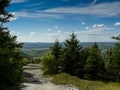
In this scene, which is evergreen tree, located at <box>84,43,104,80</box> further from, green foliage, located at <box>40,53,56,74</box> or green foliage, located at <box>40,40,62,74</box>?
green foliage, located at <box>40,53,56,74</box>

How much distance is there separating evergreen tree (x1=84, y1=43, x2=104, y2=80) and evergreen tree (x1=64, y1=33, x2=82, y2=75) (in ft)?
9.13

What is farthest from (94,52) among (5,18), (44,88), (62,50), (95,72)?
(5,18)

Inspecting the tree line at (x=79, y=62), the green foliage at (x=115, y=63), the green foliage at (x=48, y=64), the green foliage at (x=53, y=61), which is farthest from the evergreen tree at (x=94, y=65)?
the green foliage at (x=48, y=64)

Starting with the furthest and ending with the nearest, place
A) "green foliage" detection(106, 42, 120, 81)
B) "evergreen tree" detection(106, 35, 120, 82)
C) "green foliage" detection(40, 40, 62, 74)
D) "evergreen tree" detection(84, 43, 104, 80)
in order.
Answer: "green foliage" detection(40, 40, 62, 74), "evergreen tree" detection(84, 43, 104, 80), "green foliage" detection(106, 42, 120, 81), "evergreen tree" detection(106, 35, 120, 82)

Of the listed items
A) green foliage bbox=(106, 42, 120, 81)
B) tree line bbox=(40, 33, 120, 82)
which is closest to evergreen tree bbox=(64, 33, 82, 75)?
tree line bbox=(40, 33, 120, 82)

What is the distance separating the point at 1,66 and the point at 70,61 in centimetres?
4157

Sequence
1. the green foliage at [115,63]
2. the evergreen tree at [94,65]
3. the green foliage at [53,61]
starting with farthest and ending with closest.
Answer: the green foliage at [53,61]
the evergreen tree at [94,65]
the green foliage at [115,63]

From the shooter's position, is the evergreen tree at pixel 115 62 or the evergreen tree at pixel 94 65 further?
the evergreen tree at pixel 94 65

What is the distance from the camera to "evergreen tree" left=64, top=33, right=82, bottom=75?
56.8 m

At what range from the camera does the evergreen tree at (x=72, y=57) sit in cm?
5681

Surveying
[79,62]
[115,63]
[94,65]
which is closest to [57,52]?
[79,62]

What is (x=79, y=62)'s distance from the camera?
56.9m

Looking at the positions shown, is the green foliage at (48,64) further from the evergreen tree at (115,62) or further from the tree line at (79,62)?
the evergreen tree at (115,62)

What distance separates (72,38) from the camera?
59156 mm
